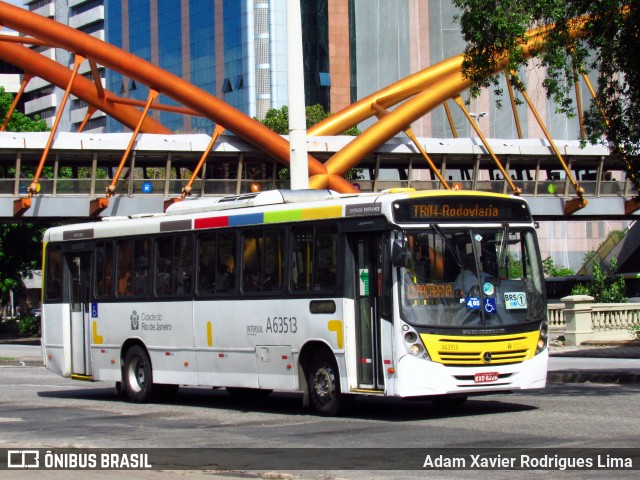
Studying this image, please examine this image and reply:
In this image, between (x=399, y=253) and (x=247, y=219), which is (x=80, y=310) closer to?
(x=247, y=219)

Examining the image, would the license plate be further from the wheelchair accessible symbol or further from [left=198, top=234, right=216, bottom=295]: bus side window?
[left=198, top=234, right=216, bottom=295]: bus side window

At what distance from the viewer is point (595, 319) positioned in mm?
37812

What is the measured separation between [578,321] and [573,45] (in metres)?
16.0

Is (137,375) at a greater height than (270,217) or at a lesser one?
lesser

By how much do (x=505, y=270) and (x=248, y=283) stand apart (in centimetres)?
402

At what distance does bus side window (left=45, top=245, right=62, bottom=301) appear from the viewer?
22.7m

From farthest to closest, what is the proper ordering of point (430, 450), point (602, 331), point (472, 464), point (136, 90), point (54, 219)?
1. point (136, 90)
2. point (54, 219)
3. point (602, 331)
4. point (430, 450)
5. point (472, 464)

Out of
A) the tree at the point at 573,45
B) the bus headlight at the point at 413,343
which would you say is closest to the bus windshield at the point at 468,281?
the bus headlight at the point at 413,343

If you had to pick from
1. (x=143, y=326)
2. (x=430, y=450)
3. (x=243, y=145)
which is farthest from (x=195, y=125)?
(x=430, y=450)

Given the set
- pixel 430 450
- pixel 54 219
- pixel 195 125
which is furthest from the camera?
pixel 195 125

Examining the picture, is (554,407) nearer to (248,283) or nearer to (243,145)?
(248,283)

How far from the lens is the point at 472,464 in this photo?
11.2 meters

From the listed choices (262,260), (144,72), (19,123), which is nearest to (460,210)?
(262,260)

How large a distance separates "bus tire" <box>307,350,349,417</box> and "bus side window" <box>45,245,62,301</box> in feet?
24.3
